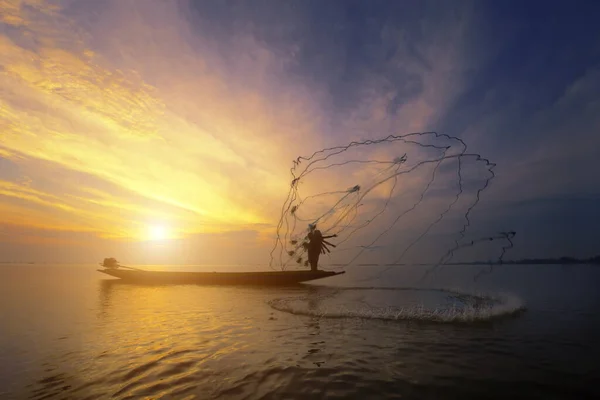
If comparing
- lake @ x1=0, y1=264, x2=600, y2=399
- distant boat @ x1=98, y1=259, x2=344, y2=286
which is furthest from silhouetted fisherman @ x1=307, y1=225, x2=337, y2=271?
lake @ x1=0, y1=264, x2=600, y2=399

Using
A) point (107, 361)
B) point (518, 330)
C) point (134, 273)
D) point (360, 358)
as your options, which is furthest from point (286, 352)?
point (134, 273)

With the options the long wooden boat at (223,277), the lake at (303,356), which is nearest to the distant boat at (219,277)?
the long wooden boat at (223,277)

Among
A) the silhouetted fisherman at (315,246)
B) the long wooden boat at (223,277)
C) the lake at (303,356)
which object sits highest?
the silhouetted fisherman at (315,246)

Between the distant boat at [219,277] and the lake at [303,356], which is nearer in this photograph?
the lake at [303,356]

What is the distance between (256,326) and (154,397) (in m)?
9.43

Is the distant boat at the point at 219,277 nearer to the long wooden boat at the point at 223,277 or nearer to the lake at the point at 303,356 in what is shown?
the long wooden boat at the point at 223,277

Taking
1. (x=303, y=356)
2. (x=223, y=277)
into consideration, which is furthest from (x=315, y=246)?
(x=303, y=356)

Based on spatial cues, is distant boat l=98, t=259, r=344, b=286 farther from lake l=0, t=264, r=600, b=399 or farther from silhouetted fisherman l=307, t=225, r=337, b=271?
lake l=0, t=264, r=600, b=399

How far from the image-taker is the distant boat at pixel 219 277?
159ft

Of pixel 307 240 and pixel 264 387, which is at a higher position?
pixel 307 240

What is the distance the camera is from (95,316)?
20.9 metres

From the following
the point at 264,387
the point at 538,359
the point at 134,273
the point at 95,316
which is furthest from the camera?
the point at 134,273

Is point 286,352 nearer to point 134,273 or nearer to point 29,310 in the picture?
point 29,310

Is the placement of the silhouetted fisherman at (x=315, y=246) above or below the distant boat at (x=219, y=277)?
above
